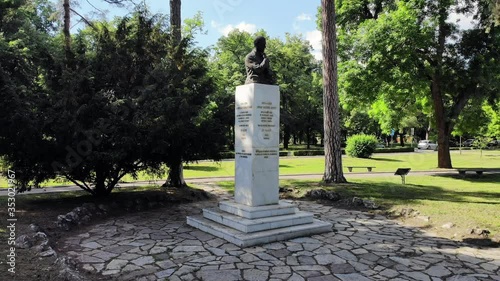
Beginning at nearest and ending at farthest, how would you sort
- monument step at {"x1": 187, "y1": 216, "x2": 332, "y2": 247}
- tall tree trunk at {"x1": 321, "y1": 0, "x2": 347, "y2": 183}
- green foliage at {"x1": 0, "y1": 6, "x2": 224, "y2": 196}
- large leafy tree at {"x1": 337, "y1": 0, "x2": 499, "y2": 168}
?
monument step at {"x1": 187, "y1": 216, "x2": 332, "y2": 247}, green foliage at {"x1": 0, "y1": 6, "x2": 224, "y2": 196}, tall tree trunk at {"x1": 321, "y1": 0, "x2": 347, "y2": 183}, large leafy tree at {"x1": 337, "y1": 0, "x2": 499, "y2": 168}

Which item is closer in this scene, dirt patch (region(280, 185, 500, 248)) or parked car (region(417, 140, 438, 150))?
dirt patch (region(280, 185, 500, 248))

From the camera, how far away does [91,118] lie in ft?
28.2

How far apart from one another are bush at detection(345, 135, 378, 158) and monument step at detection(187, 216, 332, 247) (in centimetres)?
2495

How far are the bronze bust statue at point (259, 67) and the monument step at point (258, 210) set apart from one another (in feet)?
8.82

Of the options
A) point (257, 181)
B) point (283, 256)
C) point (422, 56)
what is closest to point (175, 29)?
point (257, 181)

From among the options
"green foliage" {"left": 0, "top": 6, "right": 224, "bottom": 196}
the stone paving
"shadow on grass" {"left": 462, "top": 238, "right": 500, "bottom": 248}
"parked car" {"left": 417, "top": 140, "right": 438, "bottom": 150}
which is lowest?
"shadow on grass" {"left": 462, "top": 238, "right": 500, "bottom": 248}

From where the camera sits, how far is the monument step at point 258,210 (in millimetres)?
7195

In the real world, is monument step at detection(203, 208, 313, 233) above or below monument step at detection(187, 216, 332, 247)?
above

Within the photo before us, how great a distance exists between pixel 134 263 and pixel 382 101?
67.6 ft

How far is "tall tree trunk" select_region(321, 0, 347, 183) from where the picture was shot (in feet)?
42.2

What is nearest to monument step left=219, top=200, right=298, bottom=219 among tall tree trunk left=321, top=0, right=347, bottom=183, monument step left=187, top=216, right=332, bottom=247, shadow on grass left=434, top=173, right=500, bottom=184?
monument step left=187, top=216, right=332, bottom=247

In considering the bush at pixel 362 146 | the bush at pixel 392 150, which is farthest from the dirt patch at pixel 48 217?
the bush at pixel 392 150

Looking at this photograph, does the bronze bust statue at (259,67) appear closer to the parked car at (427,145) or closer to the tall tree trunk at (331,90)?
the tall tree trunk at (331,90)

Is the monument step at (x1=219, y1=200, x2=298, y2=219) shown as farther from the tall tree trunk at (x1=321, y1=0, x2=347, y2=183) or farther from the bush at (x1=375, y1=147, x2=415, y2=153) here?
the bush at (x1=375, y1=147, x2=415, y2=153)
